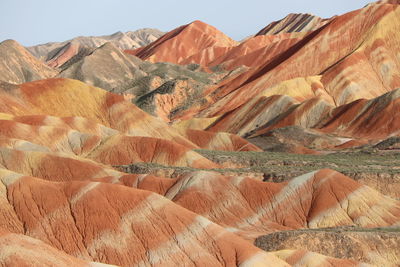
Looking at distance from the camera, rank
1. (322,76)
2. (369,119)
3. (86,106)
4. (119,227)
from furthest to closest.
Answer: (322,76) < (369,119) < (86,106) < (119,227)

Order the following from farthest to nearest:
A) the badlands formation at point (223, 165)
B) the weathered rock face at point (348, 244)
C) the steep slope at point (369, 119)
Result: the steep slope at point (369, 119) < the weathered rock face at point (348, 244) < the badlands formation at point (223, 165)

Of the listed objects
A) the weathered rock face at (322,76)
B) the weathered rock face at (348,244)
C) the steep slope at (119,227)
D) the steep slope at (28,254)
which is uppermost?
the steep slope at (28,254)

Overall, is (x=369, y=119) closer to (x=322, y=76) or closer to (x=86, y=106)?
(x=322, y=76)

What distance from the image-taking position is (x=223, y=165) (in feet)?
327

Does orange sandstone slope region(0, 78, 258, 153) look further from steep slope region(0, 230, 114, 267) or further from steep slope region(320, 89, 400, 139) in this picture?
steep slope region(0, 230, 114, 267)

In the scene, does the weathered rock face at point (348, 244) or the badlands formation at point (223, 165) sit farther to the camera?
the weathered rock face at point (348, 244)

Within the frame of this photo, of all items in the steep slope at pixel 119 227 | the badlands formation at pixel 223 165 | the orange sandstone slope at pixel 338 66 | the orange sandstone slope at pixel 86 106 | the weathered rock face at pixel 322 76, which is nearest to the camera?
the steep slope at pixel 119 227

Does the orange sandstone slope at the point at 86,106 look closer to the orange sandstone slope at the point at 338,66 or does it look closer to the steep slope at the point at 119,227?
the orange sandstone slope at the point at 338,66

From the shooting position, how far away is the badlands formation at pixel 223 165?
4869 centimetres

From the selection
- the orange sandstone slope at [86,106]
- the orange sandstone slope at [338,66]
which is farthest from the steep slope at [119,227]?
the orange sandstone slope at [338,66]

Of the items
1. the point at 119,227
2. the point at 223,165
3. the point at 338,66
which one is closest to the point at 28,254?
the point at 119,227

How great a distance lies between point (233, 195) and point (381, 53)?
102 metres

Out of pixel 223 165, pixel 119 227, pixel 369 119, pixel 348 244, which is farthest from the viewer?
pixel 369 119

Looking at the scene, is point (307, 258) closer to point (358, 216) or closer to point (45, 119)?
point (358, 216)
